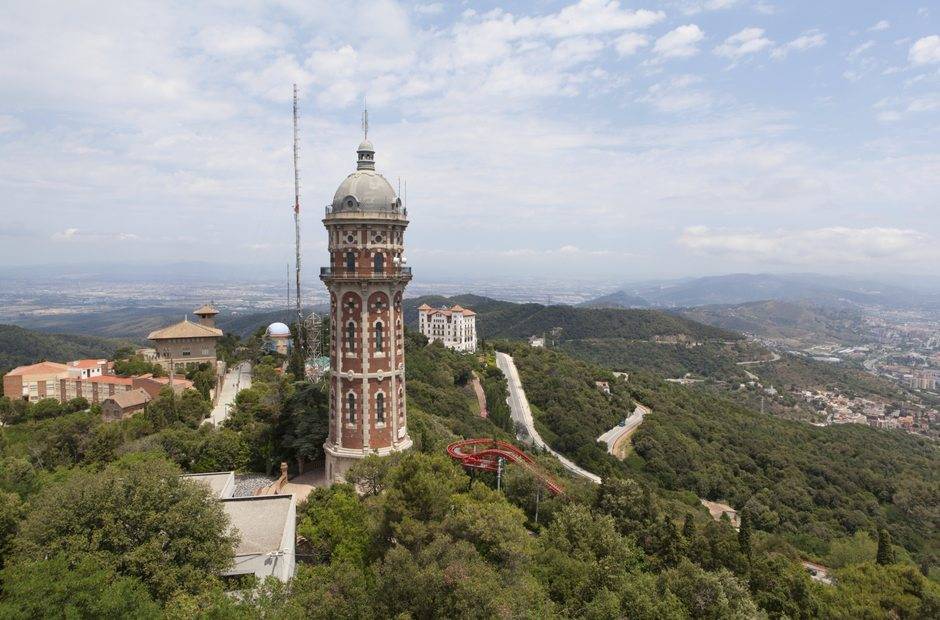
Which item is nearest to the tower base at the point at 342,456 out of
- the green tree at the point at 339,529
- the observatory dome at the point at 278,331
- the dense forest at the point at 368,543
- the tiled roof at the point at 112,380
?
the dense forest at the point at 368,543

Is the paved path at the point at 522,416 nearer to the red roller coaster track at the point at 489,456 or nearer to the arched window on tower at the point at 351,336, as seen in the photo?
the red roller coaster track at the point at 489,456

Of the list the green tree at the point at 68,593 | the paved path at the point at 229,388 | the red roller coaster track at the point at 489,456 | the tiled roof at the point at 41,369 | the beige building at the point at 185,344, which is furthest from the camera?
the beige building at the point at 185,344

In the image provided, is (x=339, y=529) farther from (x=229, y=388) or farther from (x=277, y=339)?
(x=277, y=339)

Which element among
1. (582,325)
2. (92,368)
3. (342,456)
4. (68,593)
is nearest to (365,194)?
(342,456)

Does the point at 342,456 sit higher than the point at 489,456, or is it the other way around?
the point at 342,456

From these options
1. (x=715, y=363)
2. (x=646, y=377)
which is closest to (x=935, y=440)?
(x=715, y=363)
